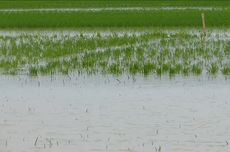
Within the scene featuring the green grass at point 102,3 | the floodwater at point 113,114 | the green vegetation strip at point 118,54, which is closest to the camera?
the floodwater at point 113,114

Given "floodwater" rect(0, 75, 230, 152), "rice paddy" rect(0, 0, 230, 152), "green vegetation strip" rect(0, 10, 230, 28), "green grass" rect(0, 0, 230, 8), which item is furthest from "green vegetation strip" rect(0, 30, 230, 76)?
"green grass" rect(0, 0, 230, 8)

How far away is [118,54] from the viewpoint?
53.7ft

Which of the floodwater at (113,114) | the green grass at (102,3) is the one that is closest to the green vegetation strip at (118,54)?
Result: the floodwater at (113,114)

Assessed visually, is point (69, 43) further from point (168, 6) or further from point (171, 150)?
point (168, 6)

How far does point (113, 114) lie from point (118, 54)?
6.75 m

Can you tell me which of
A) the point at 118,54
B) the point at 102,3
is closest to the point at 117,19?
the point at 102,3

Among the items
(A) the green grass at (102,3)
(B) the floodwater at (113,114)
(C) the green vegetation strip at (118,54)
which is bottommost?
(A) the green grass at (102,3)

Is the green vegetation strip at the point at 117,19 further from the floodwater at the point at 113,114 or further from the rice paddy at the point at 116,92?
the floodwater at the point at 113,114

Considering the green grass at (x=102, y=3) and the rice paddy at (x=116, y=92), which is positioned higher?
the rice paddy at (x=116, y=92)

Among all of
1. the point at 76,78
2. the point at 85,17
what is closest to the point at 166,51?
the point at 76,78

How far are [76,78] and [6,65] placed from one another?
7.50 feet

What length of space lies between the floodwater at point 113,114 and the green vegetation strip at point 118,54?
0.78 meters

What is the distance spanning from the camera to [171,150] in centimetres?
764

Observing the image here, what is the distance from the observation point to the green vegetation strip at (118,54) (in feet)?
45.6
